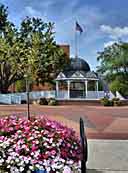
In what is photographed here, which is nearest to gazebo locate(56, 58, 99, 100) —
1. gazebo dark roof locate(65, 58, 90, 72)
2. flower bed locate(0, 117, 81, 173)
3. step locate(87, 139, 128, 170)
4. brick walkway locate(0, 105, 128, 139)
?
gazebo dark roof locate(65, 58, 90, 72)

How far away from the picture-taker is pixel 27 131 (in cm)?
461

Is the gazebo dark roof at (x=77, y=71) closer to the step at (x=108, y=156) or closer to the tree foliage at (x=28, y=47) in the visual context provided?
the tree foliage at (x=28, y=47)

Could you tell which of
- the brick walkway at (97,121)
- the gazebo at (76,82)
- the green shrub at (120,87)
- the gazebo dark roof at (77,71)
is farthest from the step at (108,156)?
the gazebo dark roof at (77,71)

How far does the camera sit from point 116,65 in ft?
137

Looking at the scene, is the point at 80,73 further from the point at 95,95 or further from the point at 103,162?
the point at 103,162

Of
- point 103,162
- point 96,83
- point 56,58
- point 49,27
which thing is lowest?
point 103,162

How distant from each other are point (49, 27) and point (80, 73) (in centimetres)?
642

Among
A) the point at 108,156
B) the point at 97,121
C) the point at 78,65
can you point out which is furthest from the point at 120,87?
the point at 108,156

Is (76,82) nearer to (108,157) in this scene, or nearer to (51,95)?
(51,95)

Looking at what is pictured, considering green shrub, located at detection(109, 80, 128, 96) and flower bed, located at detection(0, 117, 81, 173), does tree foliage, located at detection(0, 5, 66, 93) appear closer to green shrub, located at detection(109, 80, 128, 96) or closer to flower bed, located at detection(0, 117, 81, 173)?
green shrub, located at detection(109, 80, 128, 96)

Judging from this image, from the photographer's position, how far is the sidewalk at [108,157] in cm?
667

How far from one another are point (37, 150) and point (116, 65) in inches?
1494

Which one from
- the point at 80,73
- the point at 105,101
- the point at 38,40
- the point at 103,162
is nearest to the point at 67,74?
the point at 80,73

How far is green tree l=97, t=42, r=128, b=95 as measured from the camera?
4094cm
